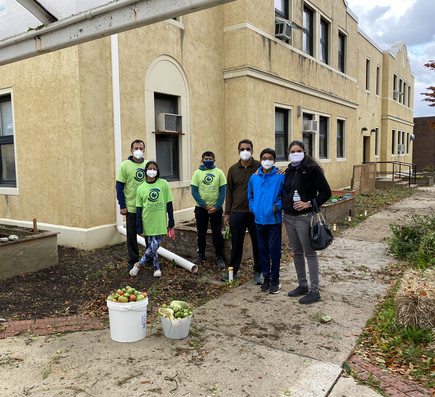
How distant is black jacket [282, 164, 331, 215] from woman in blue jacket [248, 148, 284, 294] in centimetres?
22

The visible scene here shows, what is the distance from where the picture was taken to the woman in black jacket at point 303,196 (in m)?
4.74

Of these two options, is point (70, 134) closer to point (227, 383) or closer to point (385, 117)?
point (227, 383)

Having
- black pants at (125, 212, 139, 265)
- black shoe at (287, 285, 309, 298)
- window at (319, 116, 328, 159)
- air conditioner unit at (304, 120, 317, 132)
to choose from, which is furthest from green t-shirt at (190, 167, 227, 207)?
window at (319, 116, 328, 159)

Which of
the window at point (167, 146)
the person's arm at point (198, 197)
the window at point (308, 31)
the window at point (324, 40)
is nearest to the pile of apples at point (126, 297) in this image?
the person's arm at point (198, 197)

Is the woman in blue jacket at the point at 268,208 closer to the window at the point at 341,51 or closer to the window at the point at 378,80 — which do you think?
the window at the point at 341,51

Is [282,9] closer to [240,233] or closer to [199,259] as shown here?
[199,259]

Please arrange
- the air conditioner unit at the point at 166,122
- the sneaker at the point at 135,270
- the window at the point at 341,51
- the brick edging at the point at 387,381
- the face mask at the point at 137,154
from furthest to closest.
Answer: the window at the point at 341,51
the air conditioner unit at the point at 166,122
the face mask at the point at 137,154
the sneaker at the point at 135,270
the brick edging at the point at 387,381

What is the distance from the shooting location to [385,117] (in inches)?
959

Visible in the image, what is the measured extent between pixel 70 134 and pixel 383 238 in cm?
666

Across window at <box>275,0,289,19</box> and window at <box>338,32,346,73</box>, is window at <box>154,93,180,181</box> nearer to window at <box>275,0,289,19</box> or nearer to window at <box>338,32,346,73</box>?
window at <box>275,0,289,19</box>

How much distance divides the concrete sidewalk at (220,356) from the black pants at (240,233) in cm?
65

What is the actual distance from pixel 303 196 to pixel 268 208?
0.50 meters

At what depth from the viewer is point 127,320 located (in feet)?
12.5

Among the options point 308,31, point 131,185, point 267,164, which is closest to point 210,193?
point 131,185
